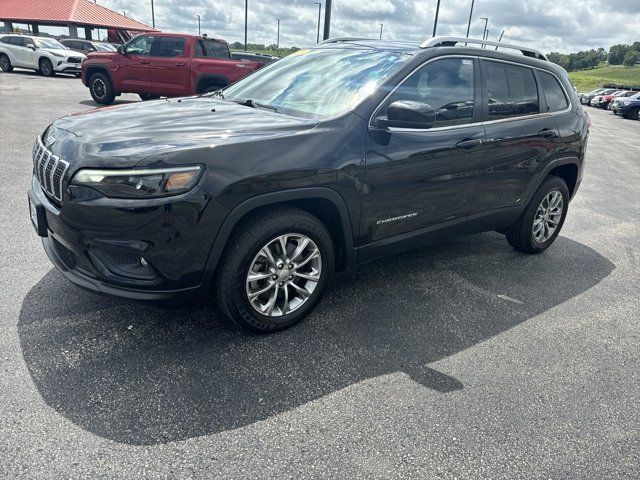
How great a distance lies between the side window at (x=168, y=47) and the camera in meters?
12.3

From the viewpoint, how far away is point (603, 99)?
37.8m

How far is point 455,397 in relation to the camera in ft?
9.01

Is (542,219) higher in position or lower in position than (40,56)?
lower

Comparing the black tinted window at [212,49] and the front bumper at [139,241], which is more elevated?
the black tinted window at [212,49]

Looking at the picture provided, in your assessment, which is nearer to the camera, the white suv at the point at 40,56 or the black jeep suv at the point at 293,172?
the black jeep suv at the point at 293,172

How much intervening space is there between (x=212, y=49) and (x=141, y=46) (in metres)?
1.73

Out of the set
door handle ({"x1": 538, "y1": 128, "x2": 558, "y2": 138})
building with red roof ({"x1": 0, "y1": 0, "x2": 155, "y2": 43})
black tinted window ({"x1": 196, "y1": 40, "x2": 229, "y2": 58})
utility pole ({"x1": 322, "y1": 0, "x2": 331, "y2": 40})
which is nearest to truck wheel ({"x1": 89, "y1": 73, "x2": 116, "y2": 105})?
black tinted window ({"x1": 196, "y1": 40, "x2": 229, "y2": 58})

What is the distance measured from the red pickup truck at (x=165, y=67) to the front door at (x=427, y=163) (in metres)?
9.18

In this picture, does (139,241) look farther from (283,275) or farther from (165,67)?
(165,67)

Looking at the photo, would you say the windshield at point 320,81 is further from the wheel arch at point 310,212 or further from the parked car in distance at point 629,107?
the parked car in distance at point 629,107

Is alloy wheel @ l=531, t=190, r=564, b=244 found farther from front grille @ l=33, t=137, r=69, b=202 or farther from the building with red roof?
the building with red roof

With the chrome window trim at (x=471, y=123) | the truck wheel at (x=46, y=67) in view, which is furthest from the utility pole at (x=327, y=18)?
the truck wheel at (x=46, y=67)

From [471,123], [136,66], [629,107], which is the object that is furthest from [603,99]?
[471,123]

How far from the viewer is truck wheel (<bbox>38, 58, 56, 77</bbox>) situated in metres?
21.8
